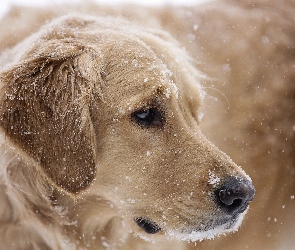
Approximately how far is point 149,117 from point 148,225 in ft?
2.21

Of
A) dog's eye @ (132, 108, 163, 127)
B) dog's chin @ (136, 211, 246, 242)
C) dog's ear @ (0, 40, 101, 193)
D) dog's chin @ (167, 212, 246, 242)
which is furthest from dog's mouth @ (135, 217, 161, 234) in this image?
dog's eye @ (132, 108, 163, 127)

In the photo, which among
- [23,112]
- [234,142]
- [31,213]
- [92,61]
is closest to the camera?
[23,112]

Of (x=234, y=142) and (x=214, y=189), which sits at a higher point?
(x=214, y=189)

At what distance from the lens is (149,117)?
2859mm

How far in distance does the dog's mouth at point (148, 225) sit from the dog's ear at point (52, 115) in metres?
0.43

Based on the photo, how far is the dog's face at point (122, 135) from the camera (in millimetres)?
2750

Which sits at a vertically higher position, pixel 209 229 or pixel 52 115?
pixel 52 115

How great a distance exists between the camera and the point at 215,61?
13.8 feet

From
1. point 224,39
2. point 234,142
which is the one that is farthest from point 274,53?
point 234,142

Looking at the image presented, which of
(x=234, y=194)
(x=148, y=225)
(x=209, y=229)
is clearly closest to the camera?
(x=234, y=194)

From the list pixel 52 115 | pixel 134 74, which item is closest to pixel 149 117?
pixel 134 74

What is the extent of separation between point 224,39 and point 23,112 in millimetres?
2110

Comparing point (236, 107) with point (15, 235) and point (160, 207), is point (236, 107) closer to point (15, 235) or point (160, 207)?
point (160, 207)

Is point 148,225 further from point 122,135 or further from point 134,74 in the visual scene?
point 134,74
